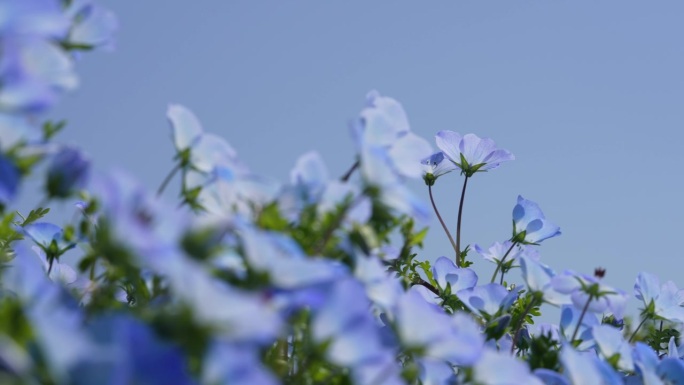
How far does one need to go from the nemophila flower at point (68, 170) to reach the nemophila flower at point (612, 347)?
91 centimetres

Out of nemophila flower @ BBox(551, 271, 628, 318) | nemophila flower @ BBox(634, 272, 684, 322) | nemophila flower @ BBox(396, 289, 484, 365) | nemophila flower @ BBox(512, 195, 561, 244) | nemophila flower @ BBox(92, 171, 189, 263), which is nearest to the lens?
nemophila flower @ BBox(92, 171, 189, 263)

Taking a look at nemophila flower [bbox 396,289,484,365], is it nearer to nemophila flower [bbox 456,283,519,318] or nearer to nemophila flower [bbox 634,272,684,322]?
nemophila flower [bbox 456,283,519,318]

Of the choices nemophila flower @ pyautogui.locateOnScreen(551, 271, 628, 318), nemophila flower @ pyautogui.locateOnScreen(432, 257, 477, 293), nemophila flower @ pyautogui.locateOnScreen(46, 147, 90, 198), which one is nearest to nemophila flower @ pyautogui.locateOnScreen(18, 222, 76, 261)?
nemophila flower @ pyautogui.locateOnScreen(46, 147, 90, 198)

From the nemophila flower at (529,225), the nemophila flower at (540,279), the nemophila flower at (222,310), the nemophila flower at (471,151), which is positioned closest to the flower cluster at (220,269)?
the nemophila flower at (222,310)

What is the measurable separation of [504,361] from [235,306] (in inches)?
20.3

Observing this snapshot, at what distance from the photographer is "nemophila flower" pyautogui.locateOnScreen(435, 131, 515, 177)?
2.79 meters

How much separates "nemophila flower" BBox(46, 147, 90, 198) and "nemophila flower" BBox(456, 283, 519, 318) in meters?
1.06

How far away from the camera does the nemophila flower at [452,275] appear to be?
8.04 ft

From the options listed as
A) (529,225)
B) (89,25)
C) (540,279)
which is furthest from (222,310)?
(529,225)

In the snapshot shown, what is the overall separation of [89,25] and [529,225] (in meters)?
1.63

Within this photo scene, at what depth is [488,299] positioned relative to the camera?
6.40 ft

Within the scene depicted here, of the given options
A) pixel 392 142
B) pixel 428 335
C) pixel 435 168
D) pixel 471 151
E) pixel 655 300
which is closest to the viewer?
pixel 428 335

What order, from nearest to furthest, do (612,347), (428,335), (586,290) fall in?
(428,335), (612,347), (586,290)

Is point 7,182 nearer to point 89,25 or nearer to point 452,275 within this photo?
point 89,25
